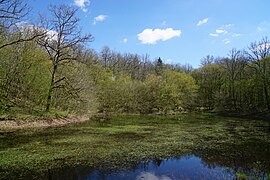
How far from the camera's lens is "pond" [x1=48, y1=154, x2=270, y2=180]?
10.3 m

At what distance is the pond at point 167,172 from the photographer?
10258 mm

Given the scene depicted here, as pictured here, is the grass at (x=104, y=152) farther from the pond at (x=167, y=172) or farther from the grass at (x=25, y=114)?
the grass at (x=25, y=114)

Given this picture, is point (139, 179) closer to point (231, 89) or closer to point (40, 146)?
point (40, 146)

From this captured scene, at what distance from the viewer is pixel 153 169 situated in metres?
11.7

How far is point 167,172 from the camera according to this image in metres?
11.3

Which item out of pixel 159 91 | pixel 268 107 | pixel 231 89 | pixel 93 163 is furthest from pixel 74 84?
pixel 231 89

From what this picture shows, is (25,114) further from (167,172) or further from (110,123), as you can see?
(167,172)

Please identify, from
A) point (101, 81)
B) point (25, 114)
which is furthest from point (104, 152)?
point (101, 81)

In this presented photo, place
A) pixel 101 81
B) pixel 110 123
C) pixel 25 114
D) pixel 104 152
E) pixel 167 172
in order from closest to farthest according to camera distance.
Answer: pixel 167 172 < pixel 104 152 < pixel 25 114 < pixel 110 123 < pixel 101 81

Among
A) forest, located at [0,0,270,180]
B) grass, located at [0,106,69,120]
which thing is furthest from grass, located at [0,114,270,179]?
grass, located at [0,106,69,120]

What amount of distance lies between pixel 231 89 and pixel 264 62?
17348 mm

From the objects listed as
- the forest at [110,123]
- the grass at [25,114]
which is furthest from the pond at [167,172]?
the grass at [25,114]

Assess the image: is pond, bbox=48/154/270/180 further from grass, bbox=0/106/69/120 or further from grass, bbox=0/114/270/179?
grass, bbox=0/106/69/120

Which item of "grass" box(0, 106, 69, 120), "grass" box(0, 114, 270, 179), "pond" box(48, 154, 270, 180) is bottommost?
"pond" box(48, 154, 270, 180)
